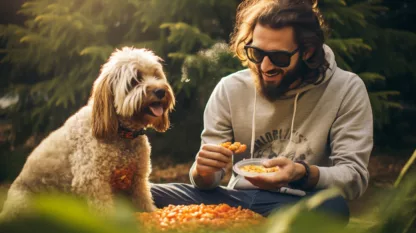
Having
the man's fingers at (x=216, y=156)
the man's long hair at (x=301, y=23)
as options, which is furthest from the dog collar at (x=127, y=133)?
the man's long hair at (x=301, y=23)

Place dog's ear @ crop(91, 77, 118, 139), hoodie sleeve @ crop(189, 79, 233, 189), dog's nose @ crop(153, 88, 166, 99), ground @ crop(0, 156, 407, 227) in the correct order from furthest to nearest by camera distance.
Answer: ground @ crop(0, 156, 407, 227) < hoodie sleeve @ crop(189, 79, 233, 189) < dog's nose @ crop(153, 88, 166, 99) < dog's ear @ crop(91, 77, 118, 139)

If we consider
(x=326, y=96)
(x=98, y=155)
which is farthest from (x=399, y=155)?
(x=98, y=155)

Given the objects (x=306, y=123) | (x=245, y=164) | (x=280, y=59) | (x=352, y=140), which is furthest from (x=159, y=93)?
(x=352, y=140)

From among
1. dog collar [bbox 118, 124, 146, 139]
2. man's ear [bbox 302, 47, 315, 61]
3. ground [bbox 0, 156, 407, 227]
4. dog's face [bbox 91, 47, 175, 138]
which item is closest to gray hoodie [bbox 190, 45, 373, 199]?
man's ear [bbox 302, 47, 315, 61]

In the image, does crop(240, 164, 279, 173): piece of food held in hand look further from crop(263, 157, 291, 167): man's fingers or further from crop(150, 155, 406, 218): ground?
crop(150, 155, 406, 218): ground

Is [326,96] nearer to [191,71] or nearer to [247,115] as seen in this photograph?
[247,115]

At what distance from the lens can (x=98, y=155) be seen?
2678 mm

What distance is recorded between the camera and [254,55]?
294cm

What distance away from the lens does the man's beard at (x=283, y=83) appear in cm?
305

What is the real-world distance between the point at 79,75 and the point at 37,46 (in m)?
0.60

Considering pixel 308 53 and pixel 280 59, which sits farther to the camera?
pixel 308 53

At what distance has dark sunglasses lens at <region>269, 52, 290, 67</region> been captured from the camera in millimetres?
2871

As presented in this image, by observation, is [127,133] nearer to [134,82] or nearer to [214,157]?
[134,82]

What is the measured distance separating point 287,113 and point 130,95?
41.8 inches
